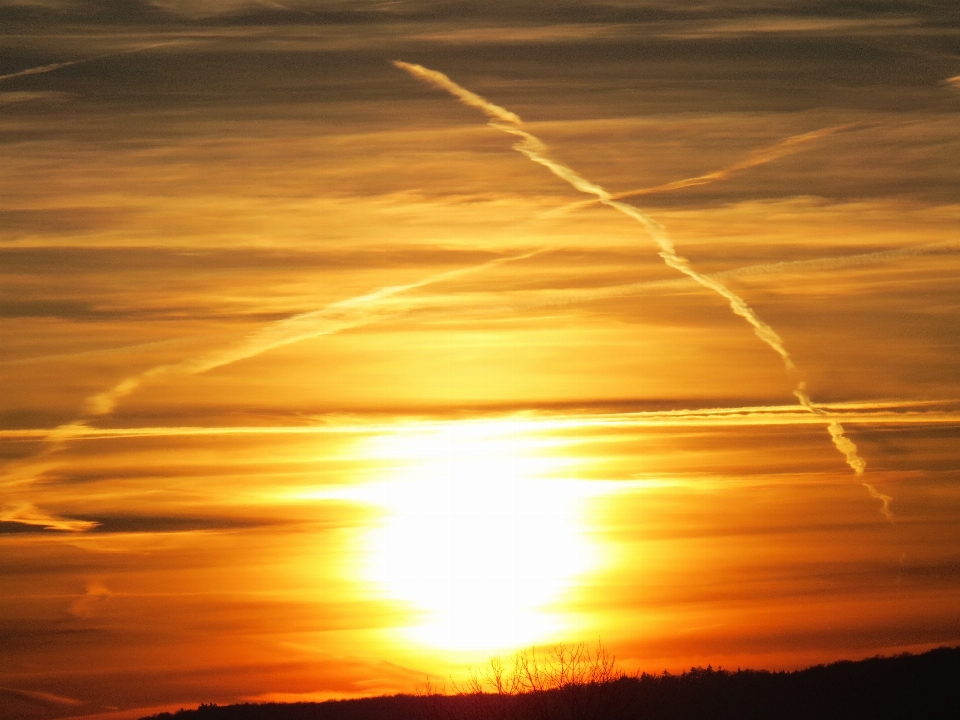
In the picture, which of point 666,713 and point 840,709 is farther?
point 840,709

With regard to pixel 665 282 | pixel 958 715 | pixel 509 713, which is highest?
pixel 665 282

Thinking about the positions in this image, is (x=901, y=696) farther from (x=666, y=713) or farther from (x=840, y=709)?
(x=666, y=713)

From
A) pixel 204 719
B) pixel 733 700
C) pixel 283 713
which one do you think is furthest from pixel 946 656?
pixel 204 719

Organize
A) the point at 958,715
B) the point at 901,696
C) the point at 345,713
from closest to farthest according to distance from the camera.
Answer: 1. the point at 958,715
2. the point at 901,696
3. the point at 345,713

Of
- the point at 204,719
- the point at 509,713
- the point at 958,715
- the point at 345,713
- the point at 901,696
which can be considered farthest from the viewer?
the point at 204,719

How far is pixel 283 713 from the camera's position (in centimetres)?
6919

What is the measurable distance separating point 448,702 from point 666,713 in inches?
459

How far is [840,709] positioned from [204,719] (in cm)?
3459

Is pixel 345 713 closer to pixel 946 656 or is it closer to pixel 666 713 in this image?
pixel 666 713

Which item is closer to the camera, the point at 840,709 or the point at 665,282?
the point at 665,282

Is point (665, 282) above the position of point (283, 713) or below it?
above

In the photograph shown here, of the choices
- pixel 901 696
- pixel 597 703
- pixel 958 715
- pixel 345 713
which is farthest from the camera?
pixel 345 713

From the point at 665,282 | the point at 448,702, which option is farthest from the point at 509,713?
the point at 665,282

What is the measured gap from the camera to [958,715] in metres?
50.0
